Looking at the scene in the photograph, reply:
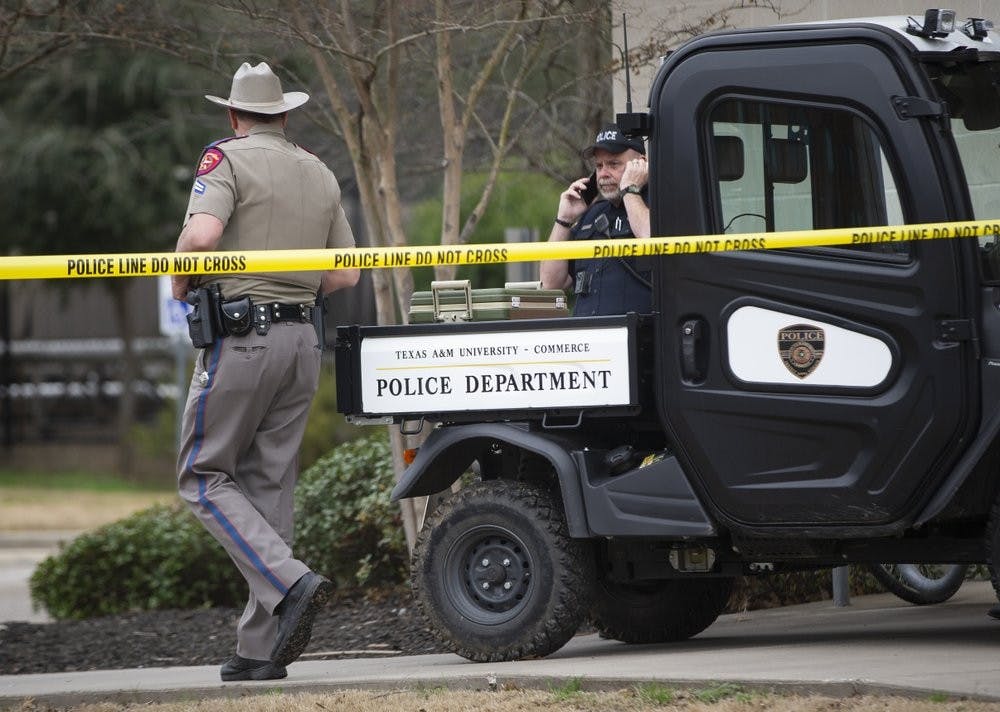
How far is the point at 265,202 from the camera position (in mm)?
Result: 5984

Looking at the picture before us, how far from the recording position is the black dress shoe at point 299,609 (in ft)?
19.0

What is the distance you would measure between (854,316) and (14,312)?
2362cm

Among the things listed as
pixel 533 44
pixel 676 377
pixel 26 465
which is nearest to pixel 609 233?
pixel 676 377

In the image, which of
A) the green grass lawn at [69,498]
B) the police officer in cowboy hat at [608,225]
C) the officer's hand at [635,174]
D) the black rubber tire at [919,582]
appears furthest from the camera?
the green grass lawn at [69,498]

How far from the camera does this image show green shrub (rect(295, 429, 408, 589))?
9.08 m

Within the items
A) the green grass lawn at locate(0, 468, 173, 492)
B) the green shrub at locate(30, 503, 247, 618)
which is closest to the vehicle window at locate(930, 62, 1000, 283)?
the green shrub at locate(30, 503, 247, 618)

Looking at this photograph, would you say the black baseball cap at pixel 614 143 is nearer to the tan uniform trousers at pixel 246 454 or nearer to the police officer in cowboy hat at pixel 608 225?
the police officer in cowboy hat at pixel 608 225

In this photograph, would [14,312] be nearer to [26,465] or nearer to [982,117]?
[26,465]

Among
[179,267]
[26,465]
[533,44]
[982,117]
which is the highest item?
[533,44]

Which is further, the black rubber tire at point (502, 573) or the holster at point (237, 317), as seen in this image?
the black rubber tire at point (502, 573)

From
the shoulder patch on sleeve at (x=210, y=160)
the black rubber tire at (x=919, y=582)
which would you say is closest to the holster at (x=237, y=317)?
the shoulder patch on sleeve at (x=210, y=160)

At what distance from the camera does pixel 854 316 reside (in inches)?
223

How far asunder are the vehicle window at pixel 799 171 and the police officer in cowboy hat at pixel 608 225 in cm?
46

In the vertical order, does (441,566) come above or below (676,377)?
below
